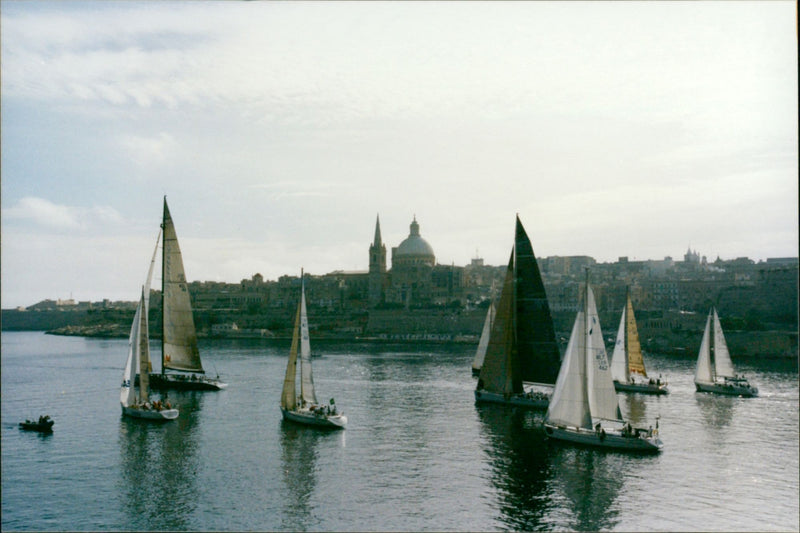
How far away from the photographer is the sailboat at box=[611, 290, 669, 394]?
143 ft

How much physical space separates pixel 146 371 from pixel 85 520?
→ 1582 centimetres

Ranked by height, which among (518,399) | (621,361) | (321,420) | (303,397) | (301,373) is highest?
(301,373)

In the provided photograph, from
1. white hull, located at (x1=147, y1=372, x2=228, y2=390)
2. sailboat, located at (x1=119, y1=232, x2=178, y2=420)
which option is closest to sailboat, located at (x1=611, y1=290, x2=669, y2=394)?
white hull, located at (x1=147, y1=372, x2=228, y2=390)

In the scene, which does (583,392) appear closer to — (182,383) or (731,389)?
(731,389)

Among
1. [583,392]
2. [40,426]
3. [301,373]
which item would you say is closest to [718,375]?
[583,392]

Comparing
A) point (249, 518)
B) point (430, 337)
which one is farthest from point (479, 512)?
point (430, 337)

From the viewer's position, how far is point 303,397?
32.4 meters

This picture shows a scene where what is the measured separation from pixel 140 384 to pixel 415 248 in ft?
349

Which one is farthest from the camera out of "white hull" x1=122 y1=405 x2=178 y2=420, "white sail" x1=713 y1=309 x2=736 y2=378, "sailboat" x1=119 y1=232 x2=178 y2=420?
"white sail" x1=713 y1=309 x2=736 y2=378

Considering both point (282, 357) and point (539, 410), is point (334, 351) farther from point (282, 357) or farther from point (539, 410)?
point (539, 410)

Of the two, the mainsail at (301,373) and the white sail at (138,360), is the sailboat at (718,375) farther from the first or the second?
the white sail at (138,360)

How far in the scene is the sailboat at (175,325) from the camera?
44.3 metres

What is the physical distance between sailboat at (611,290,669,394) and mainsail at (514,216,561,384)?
35.7 feet

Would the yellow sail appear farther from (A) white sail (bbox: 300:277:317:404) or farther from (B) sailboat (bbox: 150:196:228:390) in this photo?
(B) sailboat (bbox: 150:196:228:390)
